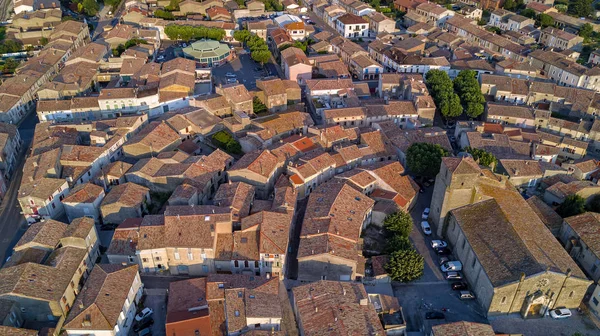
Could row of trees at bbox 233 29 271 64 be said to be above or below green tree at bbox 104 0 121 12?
above

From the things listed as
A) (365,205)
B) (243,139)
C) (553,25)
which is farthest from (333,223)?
(553,25)

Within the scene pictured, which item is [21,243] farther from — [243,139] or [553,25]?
[553,25]

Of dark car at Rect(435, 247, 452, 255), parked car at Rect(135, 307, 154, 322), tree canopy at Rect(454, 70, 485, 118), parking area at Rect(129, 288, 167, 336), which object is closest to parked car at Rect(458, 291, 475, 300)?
dark car at Rect(435, 247, 452, 255)

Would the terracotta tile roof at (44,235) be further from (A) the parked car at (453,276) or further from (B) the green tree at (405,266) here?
(A) the parked car at (453,276)

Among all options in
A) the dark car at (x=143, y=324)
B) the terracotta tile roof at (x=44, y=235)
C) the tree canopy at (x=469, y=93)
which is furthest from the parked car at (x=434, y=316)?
the tree canopy at (x=469, y=93)

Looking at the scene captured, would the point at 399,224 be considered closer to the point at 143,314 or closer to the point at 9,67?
the point at 143,314

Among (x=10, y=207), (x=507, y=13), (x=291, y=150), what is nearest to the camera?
(x=10, y=207)

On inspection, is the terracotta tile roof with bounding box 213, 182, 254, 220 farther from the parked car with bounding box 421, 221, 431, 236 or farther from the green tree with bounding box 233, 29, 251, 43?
the green tree with bounding box 233, 29, 251, 43
